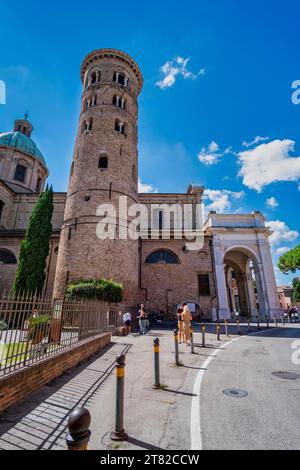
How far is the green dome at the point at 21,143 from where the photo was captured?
35219mm

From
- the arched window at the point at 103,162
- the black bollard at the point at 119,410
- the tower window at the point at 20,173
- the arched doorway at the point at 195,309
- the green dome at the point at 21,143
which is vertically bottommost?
A: the black bollard at the point at 119,410

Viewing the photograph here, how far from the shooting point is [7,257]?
23812 mm

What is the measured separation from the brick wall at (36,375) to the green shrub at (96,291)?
788 centimetres

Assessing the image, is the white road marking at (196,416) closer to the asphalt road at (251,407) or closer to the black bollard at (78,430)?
the asphalt road at (251,407)

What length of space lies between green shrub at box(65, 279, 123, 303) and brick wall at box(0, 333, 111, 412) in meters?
7.88

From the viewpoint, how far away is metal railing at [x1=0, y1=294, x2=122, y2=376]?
14.2ft

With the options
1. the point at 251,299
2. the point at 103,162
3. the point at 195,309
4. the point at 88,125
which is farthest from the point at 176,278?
the point at 88,125

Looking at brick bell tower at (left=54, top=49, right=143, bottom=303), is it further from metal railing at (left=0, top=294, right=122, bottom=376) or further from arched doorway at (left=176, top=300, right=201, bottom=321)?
metal railing at (left=0, top=294, right=122, bottom=376)

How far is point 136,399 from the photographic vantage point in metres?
4.33

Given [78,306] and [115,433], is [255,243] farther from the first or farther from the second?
[115,433]

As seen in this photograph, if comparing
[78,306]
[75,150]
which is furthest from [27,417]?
[75,150]

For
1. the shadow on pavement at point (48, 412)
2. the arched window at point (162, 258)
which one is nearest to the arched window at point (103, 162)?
the arched window at point (162, 258)

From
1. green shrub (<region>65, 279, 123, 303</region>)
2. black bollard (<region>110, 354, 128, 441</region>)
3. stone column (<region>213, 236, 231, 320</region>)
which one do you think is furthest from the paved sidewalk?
stone column (<region>213, 236, 231, 320</region>)

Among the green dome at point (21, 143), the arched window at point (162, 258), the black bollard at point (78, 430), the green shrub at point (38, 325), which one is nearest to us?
the black bollard at point (78, 430)
